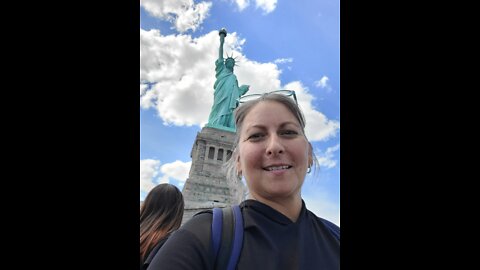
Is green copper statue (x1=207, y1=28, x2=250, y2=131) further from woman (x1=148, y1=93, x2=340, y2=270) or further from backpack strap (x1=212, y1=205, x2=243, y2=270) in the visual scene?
backpack strap (x1=212, y1=205, x2=243, y2=270)

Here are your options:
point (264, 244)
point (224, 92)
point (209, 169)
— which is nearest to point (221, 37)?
point (224, 92)

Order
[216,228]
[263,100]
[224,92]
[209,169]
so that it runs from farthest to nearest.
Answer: [224,92]
[209,169]
[263,100]
[216,228]

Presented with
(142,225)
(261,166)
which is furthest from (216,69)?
(261,166)

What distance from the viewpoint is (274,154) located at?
5.54 feet

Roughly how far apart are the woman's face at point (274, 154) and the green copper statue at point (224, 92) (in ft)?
84.6

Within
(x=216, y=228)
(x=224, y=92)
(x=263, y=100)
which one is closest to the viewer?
(x=216, y=228)

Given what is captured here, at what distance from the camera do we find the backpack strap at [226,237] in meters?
1.39

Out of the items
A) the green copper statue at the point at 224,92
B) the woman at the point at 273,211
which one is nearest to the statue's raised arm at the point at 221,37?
the green copper statue at the point at 224,92

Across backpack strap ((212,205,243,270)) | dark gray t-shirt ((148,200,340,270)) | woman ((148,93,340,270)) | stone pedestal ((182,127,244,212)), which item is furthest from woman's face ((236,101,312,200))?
stone pedestal ((182,127,244,212))

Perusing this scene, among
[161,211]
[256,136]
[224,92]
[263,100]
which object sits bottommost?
[161,211]

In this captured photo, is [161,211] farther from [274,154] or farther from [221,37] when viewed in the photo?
[221,37]

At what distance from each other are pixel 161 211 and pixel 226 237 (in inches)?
107
